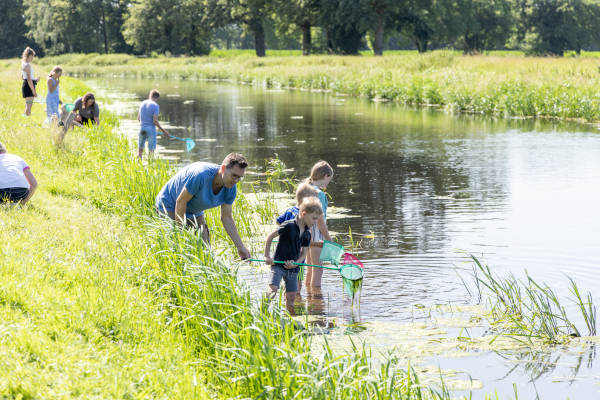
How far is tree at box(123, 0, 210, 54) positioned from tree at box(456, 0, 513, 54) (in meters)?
31.7

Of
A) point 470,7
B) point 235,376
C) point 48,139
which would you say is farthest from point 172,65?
point 235,376

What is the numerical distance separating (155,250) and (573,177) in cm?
1090

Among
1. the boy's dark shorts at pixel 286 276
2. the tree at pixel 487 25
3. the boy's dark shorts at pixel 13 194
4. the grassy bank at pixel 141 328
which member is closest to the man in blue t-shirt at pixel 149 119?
the grassy bank at pixel 141 328

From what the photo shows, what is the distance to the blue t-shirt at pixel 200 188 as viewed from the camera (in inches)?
276

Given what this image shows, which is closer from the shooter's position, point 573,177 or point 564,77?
point 573,177

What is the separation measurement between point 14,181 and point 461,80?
86.6ft

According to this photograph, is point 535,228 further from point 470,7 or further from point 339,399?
point 470,7

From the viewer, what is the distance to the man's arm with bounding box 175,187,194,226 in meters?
7.12

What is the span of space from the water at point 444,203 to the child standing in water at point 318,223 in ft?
0.67

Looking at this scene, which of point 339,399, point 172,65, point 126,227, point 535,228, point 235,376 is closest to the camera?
point 339,399

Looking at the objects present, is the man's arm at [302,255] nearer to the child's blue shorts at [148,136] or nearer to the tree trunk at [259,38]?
the child's blue shorts at [148,136]

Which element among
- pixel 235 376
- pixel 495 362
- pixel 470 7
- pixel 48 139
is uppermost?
pixel 470 7

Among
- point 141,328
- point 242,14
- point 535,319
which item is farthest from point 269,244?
point 242,14

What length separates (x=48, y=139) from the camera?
45.4ft
